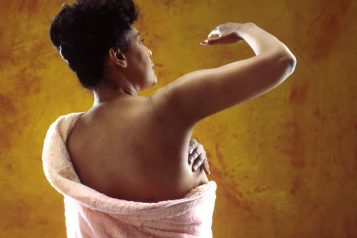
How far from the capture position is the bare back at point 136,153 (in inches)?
23.5

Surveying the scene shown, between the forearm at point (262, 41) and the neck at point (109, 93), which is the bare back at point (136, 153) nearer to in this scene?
the neck at point (109, 93)

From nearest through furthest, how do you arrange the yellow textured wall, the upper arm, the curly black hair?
the upper arm
the curly black hair
the yellow textured wall

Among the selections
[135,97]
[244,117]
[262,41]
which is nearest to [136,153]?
[135,97]

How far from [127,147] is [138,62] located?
22 cm

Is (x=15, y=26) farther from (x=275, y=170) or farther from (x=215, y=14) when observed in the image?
(x=275, y=170)

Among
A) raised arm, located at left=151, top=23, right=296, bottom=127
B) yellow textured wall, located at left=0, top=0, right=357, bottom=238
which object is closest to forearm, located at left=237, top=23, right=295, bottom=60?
raised arm, located at left=151, top=23, right=296, bottom=127

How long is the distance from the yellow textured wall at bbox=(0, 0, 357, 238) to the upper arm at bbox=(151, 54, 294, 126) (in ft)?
3.60

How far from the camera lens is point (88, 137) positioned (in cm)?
66

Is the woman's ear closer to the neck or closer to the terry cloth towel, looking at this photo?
the neck

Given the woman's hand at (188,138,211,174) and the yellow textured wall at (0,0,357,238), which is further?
the yellow textured wall at (0,0,357,238)

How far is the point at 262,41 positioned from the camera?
1.97ft

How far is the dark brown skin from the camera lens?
60 cm

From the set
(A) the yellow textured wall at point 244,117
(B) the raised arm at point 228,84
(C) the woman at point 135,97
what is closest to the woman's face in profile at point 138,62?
(C) the woman at point 135,97

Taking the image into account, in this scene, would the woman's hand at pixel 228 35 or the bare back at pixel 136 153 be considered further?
the woman's hand at pixel 228 35
